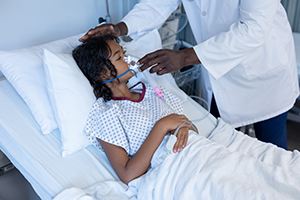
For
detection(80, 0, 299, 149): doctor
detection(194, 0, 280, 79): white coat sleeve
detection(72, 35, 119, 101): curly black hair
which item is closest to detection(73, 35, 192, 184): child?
detection(72, 35, 119, 101): curly black hair

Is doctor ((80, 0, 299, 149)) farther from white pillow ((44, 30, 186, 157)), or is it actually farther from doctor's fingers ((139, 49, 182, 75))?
white pillow ((44, 30, 186, 157))

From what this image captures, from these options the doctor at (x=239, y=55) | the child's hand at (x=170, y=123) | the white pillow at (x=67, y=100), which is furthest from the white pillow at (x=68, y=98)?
the child's hand at (x=170, y=123)

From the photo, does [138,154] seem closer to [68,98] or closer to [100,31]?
[68,98]

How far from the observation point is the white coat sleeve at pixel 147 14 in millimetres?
1757

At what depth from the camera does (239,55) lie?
1.41m

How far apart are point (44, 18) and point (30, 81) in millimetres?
530

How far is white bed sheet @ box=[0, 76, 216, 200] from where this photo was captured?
1.23m

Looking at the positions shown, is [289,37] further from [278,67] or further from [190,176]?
[190,176]

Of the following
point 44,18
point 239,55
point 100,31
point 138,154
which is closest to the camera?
point 138,154

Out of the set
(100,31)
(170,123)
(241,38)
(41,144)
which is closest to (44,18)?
(100,31)

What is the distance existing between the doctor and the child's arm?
26 cm

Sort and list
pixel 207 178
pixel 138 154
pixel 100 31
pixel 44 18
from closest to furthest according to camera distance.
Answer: pixel 207 178
pixel 138 154
pixel 100 31
pixel 44 18

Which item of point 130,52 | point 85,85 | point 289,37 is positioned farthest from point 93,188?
point 289,37

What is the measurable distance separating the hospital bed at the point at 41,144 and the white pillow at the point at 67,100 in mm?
27
